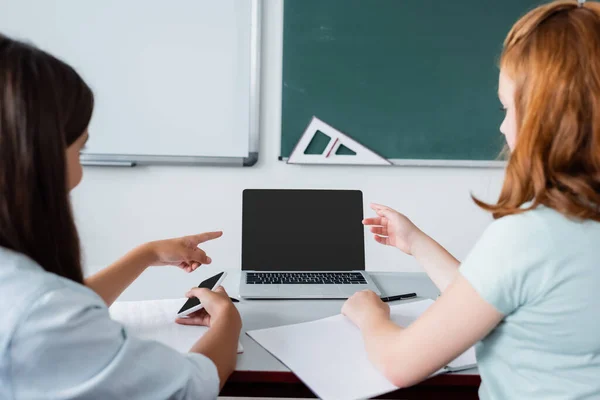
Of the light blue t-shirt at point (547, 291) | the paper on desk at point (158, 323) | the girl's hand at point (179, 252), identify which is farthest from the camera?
the girl's hand at point (179, 252)

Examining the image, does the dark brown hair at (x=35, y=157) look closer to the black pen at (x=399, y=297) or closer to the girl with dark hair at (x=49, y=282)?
the girl with dark hair at (x=49, y=282)

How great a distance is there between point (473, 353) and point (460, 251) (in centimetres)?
135

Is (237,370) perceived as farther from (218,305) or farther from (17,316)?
(17,316)

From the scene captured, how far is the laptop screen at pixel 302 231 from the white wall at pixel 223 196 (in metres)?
0.67

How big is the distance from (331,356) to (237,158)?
4.35ft

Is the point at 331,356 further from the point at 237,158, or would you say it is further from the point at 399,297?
the point at 237,158

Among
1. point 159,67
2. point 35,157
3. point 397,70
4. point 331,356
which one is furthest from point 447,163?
point 35,157

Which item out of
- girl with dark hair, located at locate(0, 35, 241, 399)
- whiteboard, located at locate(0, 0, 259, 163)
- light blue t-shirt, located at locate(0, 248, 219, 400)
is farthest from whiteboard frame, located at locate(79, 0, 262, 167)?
light blue t-shirt, located at locate(0, 248, 219, 400)

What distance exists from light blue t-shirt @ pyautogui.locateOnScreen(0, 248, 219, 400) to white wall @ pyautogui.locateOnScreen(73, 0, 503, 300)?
1.50 metres

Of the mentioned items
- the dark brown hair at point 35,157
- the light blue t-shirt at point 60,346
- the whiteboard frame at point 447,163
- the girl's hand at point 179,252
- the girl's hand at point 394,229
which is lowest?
the girl's hand at point 179,252

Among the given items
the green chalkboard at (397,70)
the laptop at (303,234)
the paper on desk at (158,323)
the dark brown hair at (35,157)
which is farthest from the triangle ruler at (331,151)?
the dark brown hair at (35,157)

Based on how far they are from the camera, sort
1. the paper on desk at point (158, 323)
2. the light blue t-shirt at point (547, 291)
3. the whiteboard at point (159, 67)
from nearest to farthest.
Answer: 1. the light blue t-shirt at point (547, 291)
2. the paper on desk at point (158, 323)
3. the whiteboard at point (159, 67)

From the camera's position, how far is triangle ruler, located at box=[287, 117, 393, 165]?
6.77 feet

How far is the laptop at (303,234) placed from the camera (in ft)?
4.60
